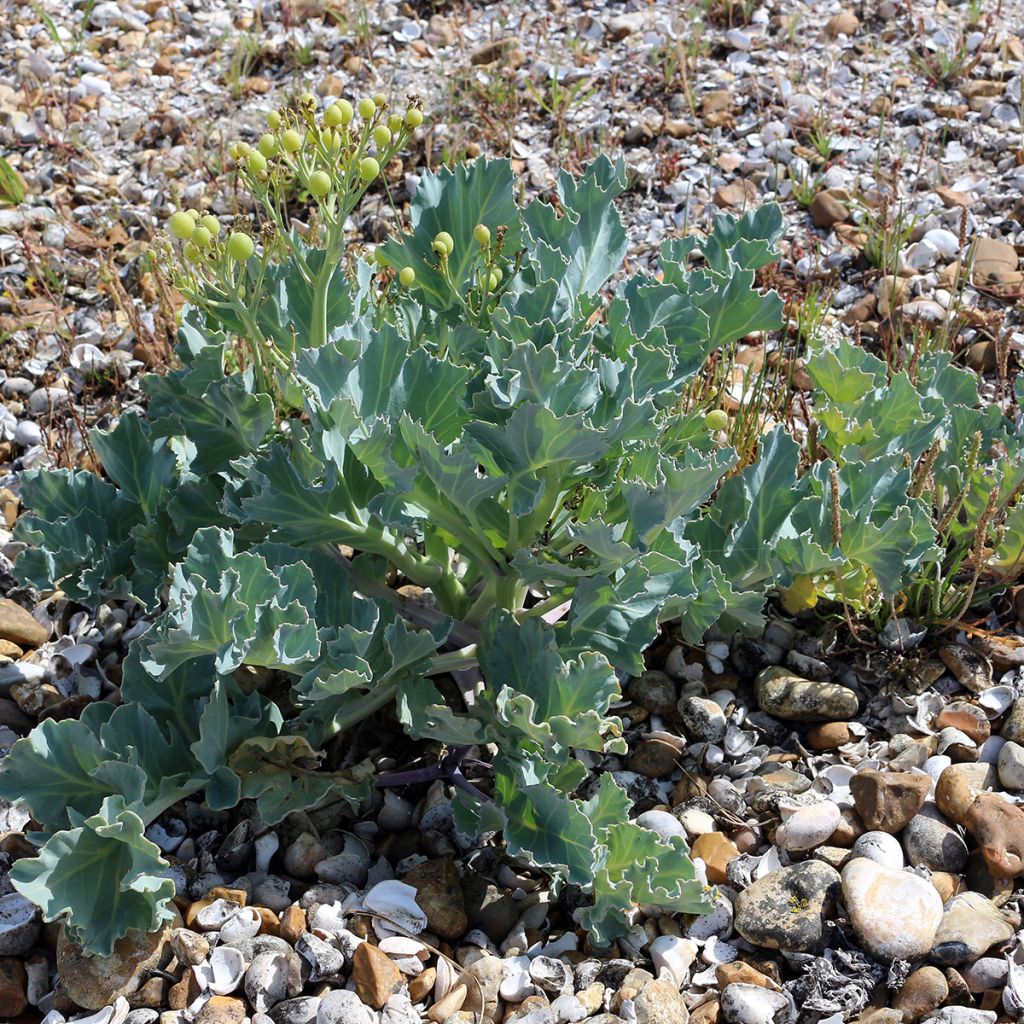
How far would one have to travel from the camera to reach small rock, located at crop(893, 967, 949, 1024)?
2.11m

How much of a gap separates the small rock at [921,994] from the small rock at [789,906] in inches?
6.5

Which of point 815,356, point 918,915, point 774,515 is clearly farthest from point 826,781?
point 815,356

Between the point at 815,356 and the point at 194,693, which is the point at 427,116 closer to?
the point at 815,356

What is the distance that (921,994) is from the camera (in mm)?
2117

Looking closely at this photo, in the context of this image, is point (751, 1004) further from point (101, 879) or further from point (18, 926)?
point (18, 926)

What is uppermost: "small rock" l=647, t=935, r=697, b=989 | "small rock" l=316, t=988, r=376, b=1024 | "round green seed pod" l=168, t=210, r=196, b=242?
"round green seed pod" l=168, t=210, r=196, b=242

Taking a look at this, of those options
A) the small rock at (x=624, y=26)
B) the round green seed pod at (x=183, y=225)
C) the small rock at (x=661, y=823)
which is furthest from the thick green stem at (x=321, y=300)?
the small rock at (x=624, y=26)

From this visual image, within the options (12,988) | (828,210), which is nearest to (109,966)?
(12,988)

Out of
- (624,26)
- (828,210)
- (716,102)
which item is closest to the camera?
(828,210)

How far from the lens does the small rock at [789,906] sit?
222 cm

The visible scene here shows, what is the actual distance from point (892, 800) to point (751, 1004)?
533 millimetres

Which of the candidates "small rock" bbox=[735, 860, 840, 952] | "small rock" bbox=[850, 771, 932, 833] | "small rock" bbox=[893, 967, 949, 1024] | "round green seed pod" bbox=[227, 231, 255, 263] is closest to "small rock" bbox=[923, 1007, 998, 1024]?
"small rock" bbox=[893, 967, 949, 1024]

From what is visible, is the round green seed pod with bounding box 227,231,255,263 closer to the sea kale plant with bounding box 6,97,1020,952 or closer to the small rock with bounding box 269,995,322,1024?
the sea kale plant with bounding box 6,97,1020,952

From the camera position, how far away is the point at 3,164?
166 inches
